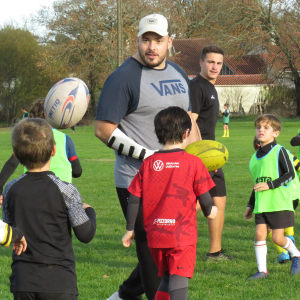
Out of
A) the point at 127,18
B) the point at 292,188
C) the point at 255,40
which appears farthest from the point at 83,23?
the point at 292,188

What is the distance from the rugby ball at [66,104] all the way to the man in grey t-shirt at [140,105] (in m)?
1.84

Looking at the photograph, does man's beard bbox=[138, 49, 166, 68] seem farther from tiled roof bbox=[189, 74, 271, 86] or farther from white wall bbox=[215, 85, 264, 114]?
tiled roof bbox=[189, 74, 271, 86]

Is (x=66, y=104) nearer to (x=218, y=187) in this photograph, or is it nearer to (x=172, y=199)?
(x=218, y=187)

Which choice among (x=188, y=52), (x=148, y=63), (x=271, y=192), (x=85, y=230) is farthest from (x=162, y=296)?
(x=188, y=52)

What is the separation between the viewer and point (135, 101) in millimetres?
3822

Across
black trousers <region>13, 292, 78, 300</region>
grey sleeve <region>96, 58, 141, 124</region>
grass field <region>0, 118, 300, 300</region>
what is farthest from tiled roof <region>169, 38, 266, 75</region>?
black trousers <region>13, 292, 78, 300</region>

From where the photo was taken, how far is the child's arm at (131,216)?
345 cm

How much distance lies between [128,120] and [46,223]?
1354 millimetres

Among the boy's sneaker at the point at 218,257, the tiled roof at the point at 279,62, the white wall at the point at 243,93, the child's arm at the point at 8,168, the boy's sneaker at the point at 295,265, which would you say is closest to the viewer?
the boy's sneaker at the point at 295,265

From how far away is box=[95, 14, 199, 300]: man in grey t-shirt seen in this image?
3777 mm

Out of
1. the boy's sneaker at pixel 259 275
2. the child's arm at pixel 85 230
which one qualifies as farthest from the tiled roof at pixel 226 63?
the child's arm at pixel 85 230

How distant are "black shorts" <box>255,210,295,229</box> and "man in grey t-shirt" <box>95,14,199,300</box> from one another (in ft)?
5.67

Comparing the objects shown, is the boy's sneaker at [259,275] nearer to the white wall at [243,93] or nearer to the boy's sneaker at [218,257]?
the boy's sneaker at [218,257]

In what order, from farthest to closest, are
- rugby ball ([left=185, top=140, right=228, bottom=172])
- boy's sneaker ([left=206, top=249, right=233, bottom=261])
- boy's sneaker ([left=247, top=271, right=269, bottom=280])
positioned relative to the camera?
boy's sneaker ([left=206, top=249, right=233, bottom=261])
boy's sneaker ([left=247, top=271, right=269, bottom=280])
rugby ball ([left=185, top=140, right=228, bottom=172])
